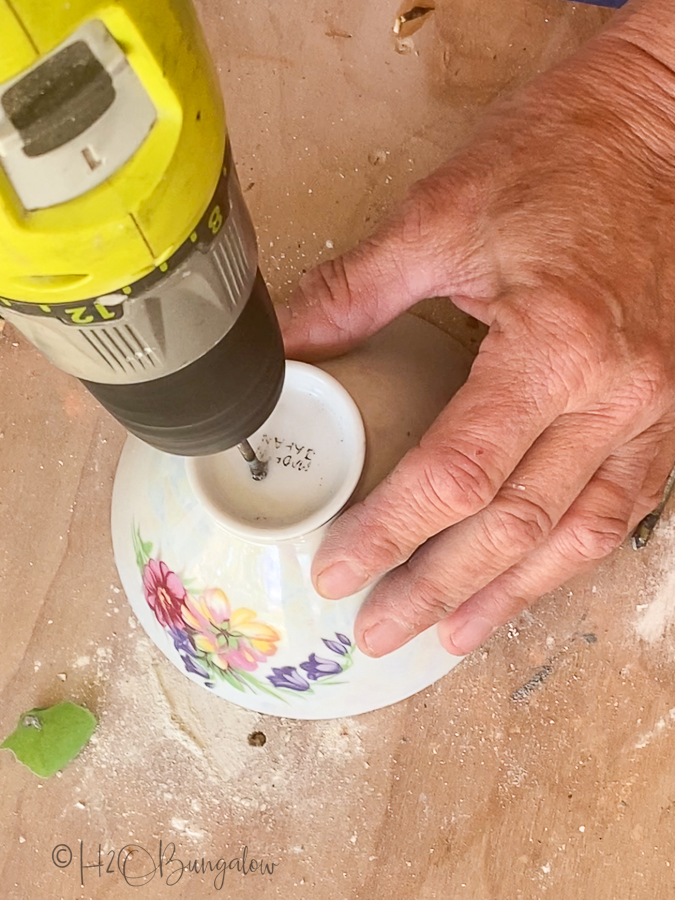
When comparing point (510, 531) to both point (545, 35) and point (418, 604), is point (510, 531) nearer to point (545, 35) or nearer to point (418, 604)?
point (418, 604)

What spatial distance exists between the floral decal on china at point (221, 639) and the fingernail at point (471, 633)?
0.08 metres

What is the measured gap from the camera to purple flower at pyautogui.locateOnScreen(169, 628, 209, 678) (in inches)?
21.0

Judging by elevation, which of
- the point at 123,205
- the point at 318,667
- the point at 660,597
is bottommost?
the point at 660,597

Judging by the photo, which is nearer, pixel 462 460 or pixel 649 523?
pixel 462 460

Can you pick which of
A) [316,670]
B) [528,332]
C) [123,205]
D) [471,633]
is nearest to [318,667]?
[316,670]

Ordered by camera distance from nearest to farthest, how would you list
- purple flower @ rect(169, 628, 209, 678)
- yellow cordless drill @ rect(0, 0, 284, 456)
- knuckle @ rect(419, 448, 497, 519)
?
1. yellow cordless drill @ rect(0, 0, 284, 456)
2. knuckle @ rect(419, 448, 497, 519)
3. purple flower @ rect(169, 628, 209, 678)

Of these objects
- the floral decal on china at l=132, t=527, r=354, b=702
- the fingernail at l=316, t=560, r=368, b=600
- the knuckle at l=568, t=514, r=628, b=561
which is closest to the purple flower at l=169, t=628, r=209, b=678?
the floral decal on china at l=132, t=527, r=354, b=702

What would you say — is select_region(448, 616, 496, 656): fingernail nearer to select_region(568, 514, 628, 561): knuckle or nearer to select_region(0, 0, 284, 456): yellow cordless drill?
select_region(568, 514, 628, 561): knuckle

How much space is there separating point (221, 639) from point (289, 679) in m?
0.05

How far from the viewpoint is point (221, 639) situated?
509mm

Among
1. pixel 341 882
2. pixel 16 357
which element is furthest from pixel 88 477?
pixel 341 882

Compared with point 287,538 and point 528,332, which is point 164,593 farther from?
point 528,332

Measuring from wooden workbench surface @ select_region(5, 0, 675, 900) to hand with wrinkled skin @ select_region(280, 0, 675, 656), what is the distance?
0.23 feet

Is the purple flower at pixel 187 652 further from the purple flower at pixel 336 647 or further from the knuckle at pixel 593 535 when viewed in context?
the knuckle at pixel 593 535
